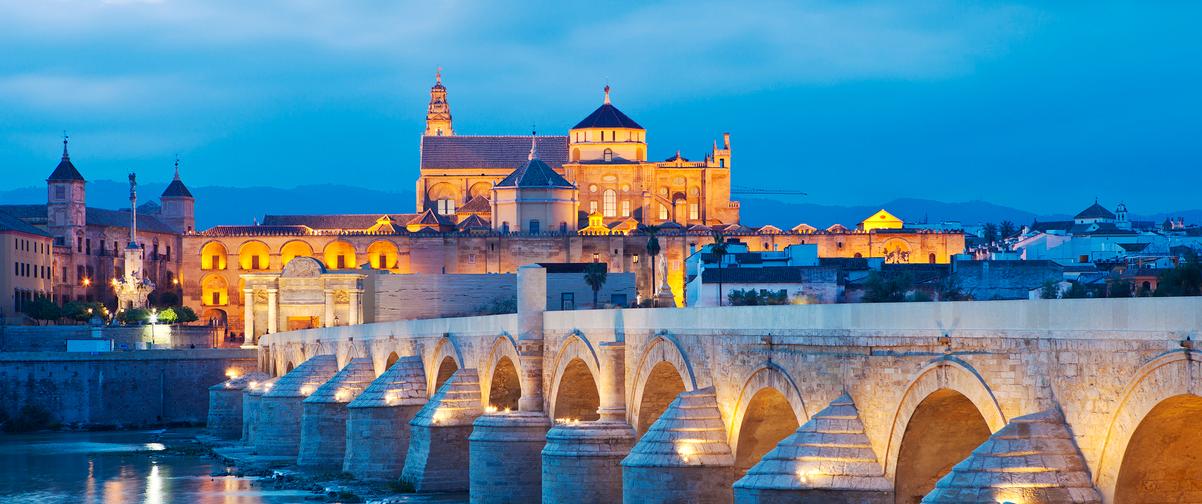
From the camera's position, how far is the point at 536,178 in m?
98.0

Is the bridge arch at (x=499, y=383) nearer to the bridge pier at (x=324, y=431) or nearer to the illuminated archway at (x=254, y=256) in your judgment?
the bridge pier at (x=324, y=431)

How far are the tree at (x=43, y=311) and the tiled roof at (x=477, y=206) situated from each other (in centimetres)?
2736

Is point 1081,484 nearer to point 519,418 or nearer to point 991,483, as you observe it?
point 991,483

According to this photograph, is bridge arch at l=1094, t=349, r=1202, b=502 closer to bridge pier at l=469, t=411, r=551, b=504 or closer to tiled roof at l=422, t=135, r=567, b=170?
bridge pier at l=469, t=411, r=551, b=504

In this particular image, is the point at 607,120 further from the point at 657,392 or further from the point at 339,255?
the point at 657,392

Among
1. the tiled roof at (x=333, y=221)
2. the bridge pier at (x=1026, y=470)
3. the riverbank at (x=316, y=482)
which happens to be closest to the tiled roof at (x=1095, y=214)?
the tiled roof at (x=333, y=221)

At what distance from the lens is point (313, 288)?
3024 inches

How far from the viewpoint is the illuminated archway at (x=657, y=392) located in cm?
2645

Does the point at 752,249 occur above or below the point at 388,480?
above

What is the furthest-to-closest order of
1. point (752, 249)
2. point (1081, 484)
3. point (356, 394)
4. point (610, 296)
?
point (752, 249), point (610, 296), point (356, 394), point (1081, 484)

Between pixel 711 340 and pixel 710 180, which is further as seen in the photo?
pixel 710 180

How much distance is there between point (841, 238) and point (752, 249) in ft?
21.4

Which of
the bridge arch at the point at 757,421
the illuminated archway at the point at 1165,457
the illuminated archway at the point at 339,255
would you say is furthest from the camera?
the illuminated archway at the point at 339,255

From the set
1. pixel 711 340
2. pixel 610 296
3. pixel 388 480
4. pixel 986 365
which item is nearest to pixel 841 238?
pixel 610 296
